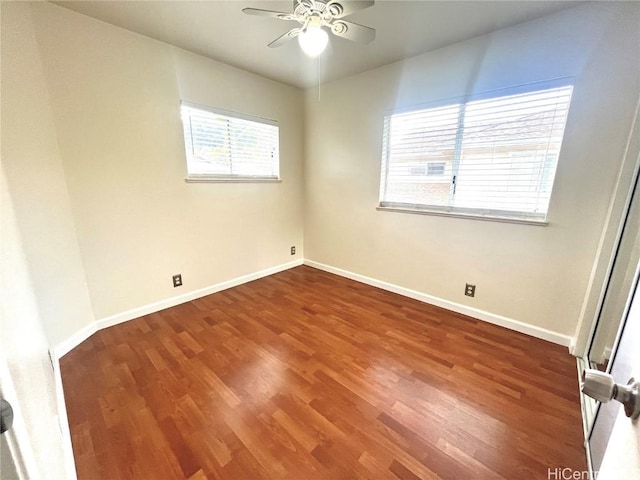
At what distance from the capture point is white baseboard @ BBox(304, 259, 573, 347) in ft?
7.01

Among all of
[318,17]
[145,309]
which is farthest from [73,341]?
[318,17]

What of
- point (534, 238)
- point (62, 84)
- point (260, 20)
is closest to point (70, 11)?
point (62, 84)

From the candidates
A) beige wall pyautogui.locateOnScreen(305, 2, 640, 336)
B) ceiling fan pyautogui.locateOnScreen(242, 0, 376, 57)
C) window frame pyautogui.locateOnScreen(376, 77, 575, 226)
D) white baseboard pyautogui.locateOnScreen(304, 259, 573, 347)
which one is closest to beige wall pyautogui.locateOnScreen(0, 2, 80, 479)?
ceiling fan pyautogui.locateOnScreen(242, 0, 376, 57)

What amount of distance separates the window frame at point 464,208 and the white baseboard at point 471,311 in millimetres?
881

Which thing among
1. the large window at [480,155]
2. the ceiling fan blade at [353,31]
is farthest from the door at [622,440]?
the ceiling fan blade at [353,31]

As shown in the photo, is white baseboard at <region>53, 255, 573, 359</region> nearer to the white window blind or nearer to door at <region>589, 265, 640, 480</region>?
the white window blind

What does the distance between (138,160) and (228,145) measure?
3.00ft

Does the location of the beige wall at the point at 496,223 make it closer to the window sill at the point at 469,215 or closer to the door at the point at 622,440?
the window sill at the point at 469,215

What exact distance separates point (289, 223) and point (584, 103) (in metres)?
3.10

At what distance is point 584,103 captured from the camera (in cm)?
182

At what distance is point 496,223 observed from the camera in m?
2.29

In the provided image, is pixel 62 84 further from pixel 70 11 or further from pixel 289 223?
pixel 289 223

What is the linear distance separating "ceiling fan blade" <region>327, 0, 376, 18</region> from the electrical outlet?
7.74ft

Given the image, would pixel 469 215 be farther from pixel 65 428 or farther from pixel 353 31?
pixel 65 428
